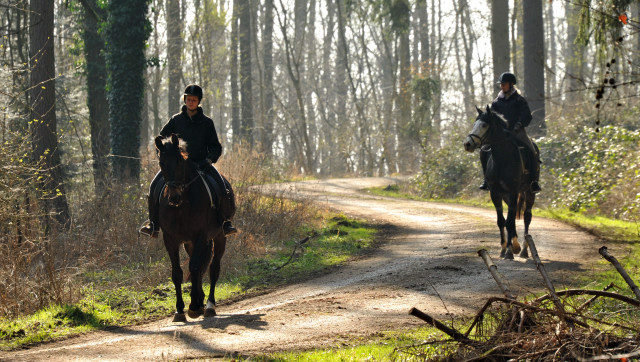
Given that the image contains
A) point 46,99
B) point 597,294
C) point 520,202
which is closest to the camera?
point 597,294

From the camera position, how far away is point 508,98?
13.4 m

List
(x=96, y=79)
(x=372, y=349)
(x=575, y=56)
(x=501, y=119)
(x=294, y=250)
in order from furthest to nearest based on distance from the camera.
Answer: (x=575, y=56)
(x=96, y=79)
(x=294, y=250)
(x=501, y=119)
(x=372, y=349)

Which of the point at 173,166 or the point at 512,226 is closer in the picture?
the point at 173,166

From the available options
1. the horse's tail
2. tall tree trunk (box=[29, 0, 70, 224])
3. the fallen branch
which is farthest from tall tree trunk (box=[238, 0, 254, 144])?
the horse's tail

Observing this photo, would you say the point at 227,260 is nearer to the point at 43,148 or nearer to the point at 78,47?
the point at 43,148

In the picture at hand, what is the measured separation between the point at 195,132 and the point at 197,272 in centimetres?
196

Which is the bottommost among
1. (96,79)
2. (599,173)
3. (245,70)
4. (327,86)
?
(599,173)

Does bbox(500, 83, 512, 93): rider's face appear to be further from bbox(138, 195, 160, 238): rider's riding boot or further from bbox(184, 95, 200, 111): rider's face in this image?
bbox(138, 195, 160, 238): rider's riding boot

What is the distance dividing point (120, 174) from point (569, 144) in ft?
49.8

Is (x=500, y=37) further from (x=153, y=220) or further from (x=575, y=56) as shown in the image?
(x=153, y=220)

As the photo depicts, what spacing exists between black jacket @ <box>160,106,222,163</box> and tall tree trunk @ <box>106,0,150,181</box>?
34.4 feet

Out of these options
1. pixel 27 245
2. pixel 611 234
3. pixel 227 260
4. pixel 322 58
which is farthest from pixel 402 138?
pixel 27 245

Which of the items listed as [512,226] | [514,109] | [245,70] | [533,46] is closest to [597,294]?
[512,226]

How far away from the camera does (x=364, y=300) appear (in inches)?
386
